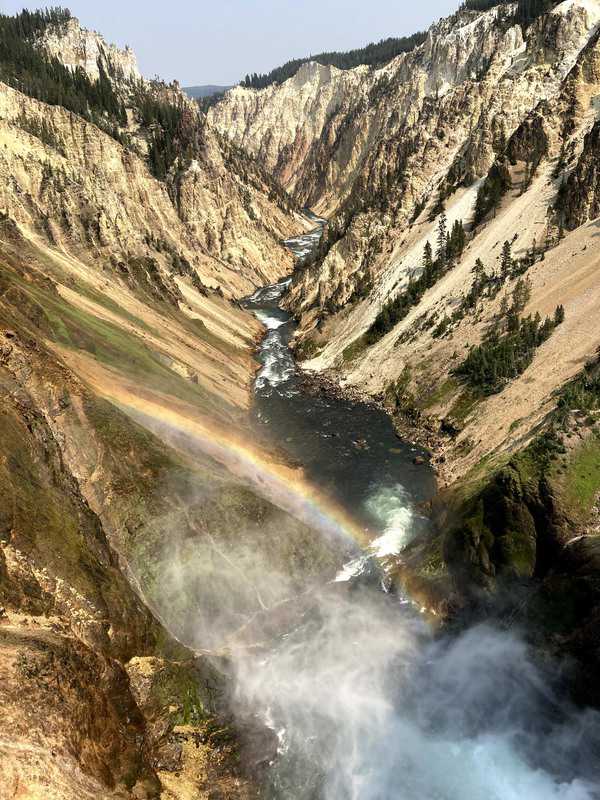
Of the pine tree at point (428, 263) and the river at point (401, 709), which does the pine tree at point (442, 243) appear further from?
the river at point (401, 709)

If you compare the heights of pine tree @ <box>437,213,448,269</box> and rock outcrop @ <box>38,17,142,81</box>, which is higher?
rock outcrop @ <box>38,17,142,81</box>

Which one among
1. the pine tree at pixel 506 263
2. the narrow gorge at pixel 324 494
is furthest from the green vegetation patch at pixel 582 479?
the pine tree at pixel 506 263

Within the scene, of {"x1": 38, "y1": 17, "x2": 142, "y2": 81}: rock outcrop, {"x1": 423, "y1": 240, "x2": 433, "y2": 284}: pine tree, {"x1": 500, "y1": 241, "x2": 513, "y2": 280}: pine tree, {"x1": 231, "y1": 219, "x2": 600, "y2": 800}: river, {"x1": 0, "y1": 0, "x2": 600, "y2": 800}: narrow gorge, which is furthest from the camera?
{"x1": 38, "y1": 17, "x2": 142, "y2": 81}: rock outcrop

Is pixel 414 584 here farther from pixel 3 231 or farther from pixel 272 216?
pixel 272 216

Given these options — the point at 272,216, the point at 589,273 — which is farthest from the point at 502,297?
the point at 272,216

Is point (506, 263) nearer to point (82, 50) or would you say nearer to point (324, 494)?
point (324, 494)

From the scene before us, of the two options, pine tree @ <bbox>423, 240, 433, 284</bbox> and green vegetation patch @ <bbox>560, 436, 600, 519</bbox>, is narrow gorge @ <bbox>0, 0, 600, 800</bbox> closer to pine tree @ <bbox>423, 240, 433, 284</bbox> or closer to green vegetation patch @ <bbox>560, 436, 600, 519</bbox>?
green vegetation patch @ <bbox>560, 436, 600, 519</bbox>

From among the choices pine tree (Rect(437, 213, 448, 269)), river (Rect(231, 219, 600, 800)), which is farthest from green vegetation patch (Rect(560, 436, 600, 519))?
pine tree (Rect(437, 213, 448, 269))
